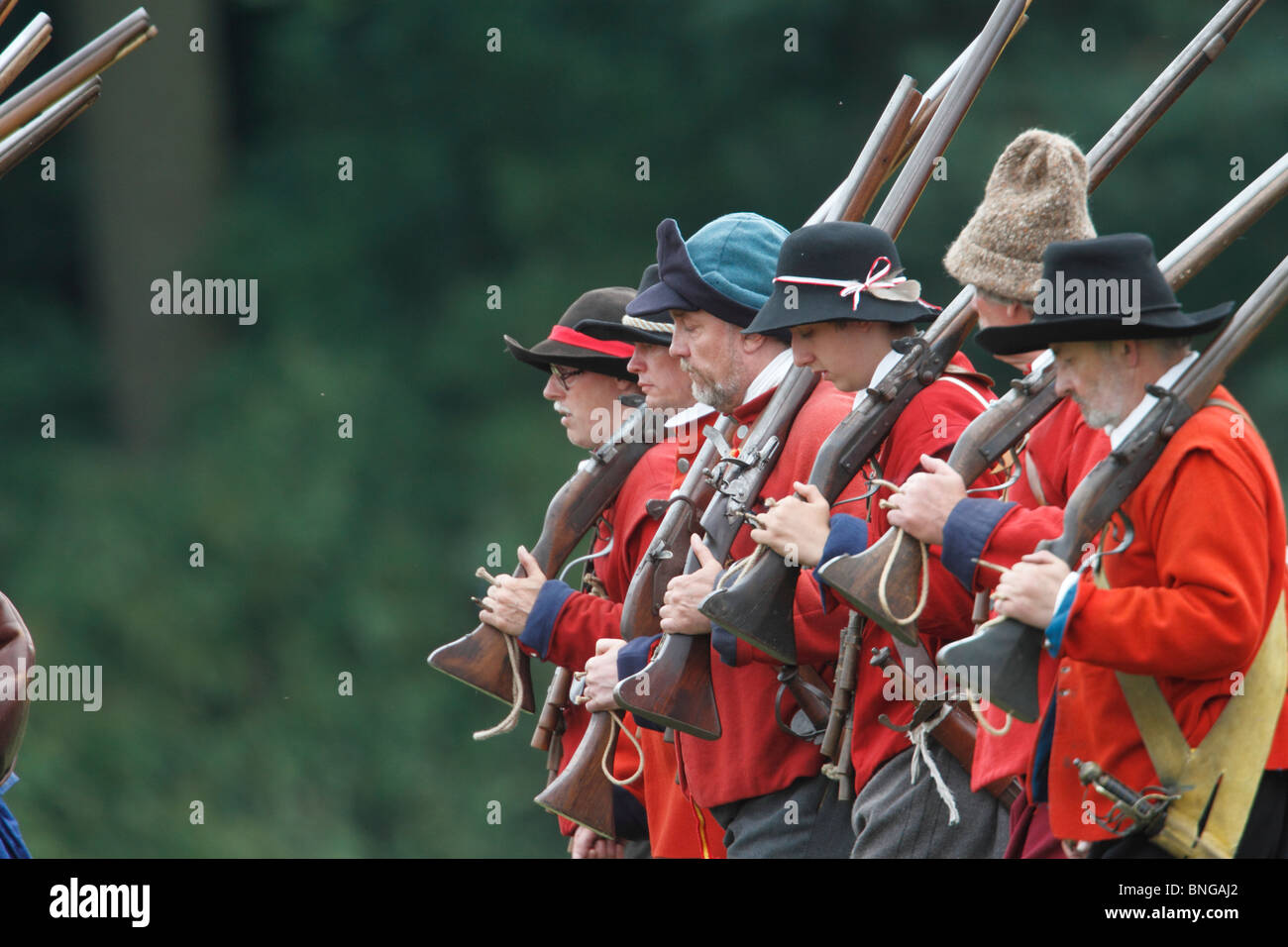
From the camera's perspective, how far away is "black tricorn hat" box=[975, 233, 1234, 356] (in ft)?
9.36

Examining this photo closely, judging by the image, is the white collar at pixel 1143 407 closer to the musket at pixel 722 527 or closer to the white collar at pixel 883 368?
the white collar at pixel 883 368

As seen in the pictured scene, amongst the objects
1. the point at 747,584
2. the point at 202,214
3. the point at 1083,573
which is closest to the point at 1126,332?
the point at 1083,573

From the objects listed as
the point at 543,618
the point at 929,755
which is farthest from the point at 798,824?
the point at 543,618

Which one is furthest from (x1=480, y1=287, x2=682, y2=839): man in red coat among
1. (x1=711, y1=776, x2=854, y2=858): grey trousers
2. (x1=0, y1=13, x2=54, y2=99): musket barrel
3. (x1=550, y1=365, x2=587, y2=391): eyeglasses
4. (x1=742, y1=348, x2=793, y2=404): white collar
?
(x1=0, y1=13, x2=54, y2=99): musket barrel

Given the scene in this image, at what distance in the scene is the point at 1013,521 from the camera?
9.81 ft

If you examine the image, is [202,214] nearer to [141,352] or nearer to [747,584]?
[141,352]

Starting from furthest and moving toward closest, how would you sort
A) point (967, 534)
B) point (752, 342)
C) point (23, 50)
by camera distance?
point (23, 50) < point (752, 342) < point (967, 534)

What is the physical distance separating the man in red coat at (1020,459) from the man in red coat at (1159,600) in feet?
0.49

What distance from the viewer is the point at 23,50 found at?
4145mm

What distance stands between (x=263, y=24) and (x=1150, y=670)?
27.6 feet

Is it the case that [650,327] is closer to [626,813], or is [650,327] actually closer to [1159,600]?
[626,813]

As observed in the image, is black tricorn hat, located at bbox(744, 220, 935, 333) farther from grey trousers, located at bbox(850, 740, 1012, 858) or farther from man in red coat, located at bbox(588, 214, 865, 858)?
grey trousers, located at bbox(850, 740, 1012, 858)

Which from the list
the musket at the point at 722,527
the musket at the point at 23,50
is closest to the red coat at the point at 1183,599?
the musket at the point at 722,527

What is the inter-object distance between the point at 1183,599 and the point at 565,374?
2.13 metres
